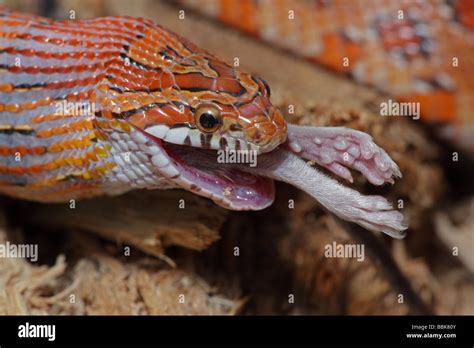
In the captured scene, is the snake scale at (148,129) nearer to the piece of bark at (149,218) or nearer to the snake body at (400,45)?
the piece of bark at (149,218)

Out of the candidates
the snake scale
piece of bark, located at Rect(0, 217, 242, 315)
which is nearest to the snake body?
the snake scale

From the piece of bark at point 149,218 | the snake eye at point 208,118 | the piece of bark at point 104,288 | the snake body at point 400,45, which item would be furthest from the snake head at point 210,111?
the snake body at point 400,45

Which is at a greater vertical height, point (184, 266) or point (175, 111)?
point (175, 111)

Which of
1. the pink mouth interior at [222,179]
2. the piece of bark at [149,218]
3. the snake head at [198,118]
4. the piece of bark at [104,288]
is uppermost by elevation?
the snake head at [198,118]

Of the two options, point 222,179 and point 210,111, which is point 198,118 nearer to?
point 210,111

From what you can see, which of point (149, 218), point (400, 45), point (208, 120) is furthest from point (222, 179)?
point (400, 45)

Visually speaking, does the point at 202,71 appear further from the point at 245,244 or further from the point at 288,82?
the point at 288,82

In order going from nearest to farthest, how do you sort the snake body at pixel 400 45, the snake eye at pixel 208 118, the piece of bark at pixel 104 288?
the snake eye at pixel 208 118 < the piece of bark at pixel 104 288 < the snake body at pixel 400 45

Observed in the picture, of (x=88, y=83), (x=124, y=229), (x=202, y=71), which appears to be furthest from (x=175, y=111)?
(x=124, y=229)

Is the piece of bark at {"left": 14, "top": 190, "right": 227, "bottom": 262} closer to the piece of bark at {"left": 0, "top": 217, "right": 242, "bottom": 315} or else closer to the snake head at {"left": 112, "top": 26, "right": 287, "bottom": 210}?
the piece of bark at {"left": 0, "top": 217, "right": 242, "bottom": 315}
